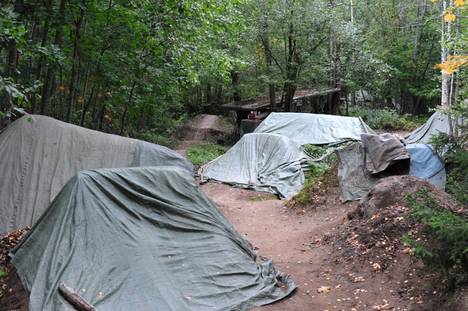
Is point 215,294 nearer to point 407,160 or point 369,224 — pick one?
point 369,224

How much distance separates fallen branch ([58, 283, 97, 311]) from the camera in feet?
14.3

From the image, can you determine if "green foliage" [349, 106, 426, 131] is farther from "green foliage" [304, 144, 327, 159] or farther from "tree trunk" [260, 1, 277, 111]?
"green foliage" [304, 144, 327, 159]

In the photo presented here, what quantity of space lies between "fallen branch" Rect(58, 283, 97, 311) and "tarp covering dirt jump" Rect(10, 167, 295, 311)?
0.20 ft

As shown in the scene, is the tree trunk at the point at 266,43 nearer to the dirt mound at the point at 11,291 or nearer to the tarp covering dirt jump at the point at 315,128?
the tarp covering dirt jump at the point at 315,128

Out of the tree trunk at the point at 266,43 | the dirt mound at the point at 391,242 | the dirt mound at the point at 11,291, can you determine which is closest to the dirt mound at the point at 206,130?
the tree trunk at the point at 266,43

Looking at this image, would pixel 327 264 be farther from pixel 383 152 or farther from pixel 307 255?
pixel 383 152

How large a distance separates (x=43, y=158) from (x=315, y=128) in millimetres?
10745

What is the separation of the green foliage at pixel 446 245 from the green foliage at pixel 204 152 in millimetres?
13605

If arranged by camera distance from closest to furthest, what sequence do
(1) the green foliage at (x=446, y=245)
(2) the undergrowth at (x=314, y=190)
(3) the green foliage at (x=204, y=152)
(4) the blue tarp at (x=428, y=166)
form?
(1) the green foliage at (x=446, y=245), (4) the blue tarp at (x=428, y=166), (2) the undergrowth at (x=314, y=190), (3) the green foliage at (x=204, y=152)

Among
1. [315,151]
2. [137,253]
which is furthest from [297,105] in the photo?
[137,253]

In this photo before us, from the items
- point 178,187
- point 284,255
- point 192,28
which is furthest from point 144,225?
point 192,28

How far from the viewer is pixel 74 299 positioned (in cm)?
442

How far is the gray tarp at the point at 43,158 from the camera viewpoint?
25.4ft

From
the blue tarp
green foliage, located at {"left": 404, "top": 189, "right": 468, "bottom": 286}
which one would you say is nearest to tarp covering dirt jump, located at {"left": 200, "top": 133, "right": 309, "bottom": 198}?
the blue tarp
